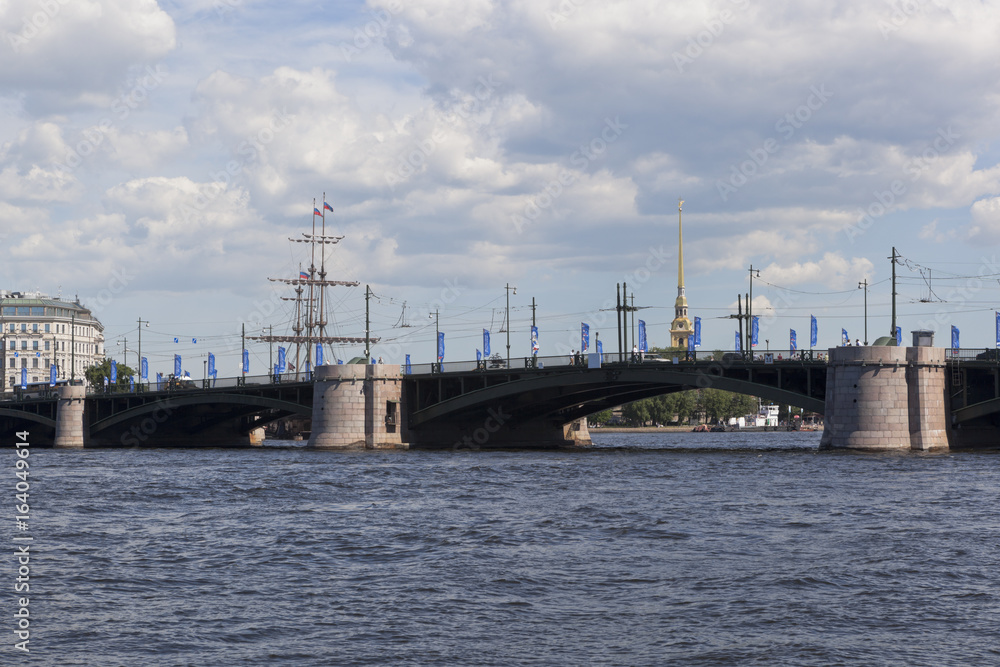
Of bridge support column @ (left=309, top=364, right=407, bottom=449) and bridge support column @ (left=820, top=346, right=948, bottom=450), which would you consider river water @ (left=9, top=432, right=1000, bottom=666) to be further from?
bridge support column @ (left=309, top=364, right=407, bottom=449)

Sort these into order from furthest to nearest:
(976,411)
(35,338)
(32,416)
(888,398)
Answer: (35,338), (32,416), (976,411), (888,398)

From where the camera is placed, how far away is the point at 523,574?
24172 millimetres

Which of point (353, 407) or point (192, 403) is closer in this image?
point (353, 407)

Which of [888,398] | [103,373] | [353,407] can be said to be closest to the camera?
[888,398]

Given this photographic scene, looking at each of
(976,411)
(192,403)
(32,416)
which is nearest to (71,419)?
(32,416)

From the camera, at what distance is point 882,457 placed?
187 feet

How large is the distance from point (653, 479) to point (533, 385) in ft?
81.5

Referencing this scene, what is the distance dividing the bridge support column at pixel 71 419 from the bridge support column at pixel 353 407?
31.8 m

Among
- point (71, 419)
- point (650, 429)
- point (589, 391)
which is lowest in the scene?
point (650, 429)

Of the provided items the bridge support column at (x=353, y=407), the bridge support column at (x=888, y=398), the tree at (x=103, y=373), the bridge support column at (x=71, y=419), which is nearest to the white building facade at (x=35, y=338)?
the tree at (x=103, y=373)

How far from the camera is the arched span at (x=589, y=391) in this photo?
65.6 meters

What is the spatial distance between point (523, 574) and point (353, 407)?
56.4 meters

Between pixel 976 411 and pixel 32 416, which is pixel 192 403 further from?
pixel 976 411

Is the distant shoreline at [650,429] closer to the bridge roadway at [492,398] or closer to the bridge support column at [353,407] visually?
the bridge roadway at [492,398]
